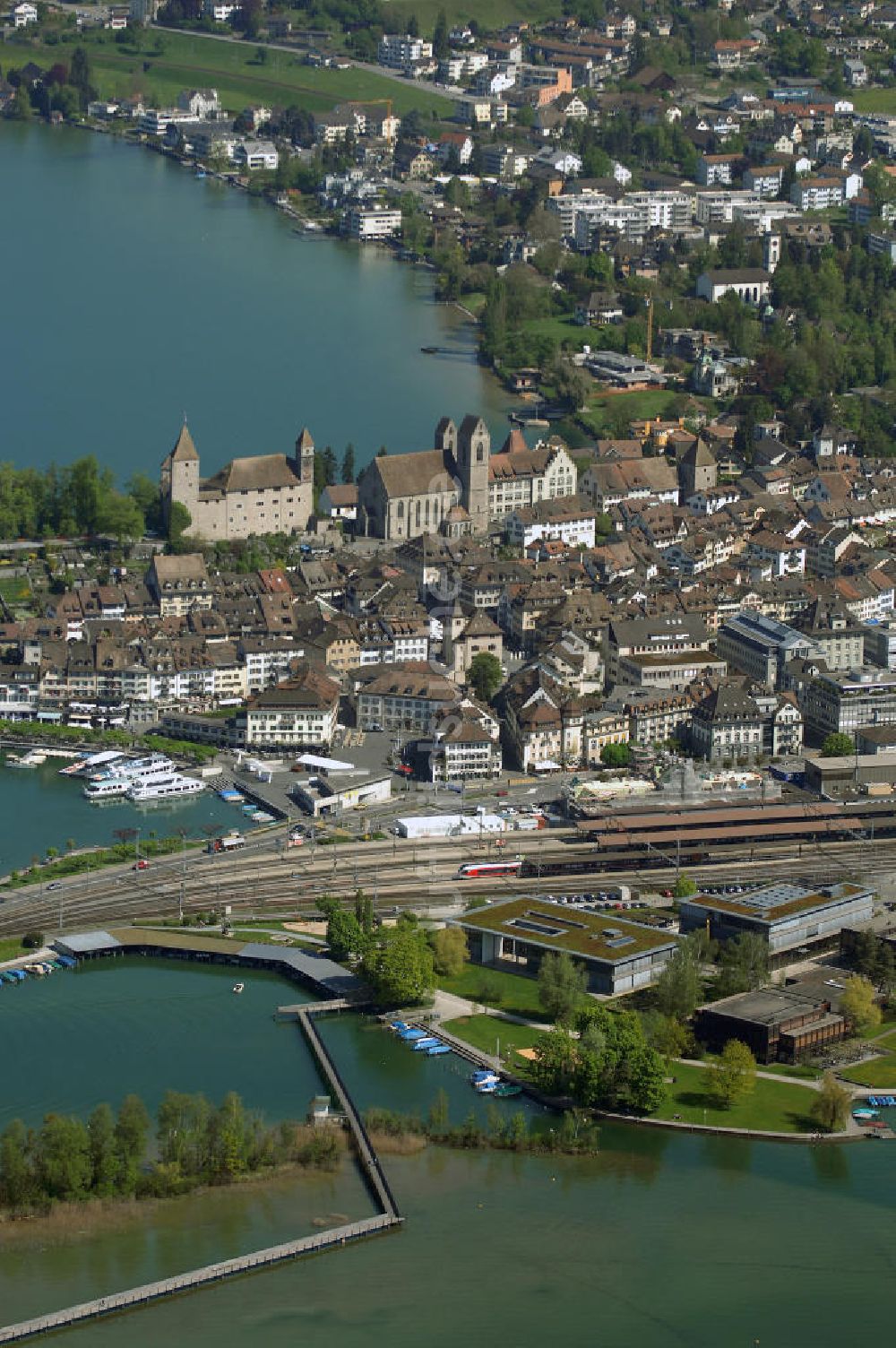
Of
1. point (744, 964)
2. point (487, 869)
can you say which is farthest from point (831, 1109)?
point (487, 869)

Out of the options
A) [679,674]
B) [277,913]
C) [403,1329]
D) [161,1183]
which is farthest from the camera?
[679,674]

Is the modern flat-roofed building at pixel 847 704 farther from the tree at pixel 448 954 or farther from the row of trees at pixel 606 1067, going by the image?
the row of trees at pixel 606 1067

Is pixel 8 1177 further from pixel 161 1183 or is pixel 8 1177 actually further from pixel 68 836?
pixel 68 836

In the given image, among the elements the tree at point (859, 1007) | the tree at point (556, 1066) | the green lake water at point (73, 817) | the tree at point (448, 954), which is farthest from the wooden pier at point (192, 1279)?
the green lake water at point (73, 817)

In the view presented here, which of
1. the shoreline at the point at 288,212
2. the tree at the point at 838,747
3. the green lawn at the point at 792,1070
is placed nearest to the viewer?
the green lawn at the point at 792,1070

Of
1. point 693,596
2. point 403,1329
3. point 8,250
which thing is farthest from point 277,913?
point 8,250

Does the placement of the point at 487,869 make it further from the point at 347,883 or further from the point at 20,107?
the point at 20,107

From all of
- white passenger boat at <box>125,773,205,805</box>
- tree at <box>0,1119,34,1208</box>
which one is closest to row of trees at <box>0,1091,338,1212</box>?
tree at <box>0,1119,34,1208</box>
